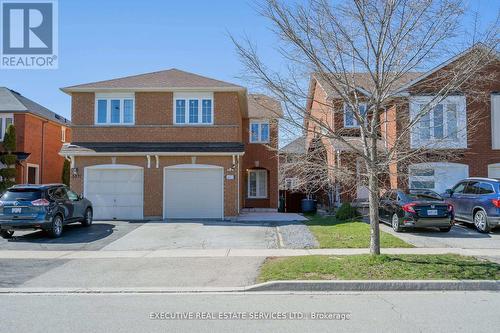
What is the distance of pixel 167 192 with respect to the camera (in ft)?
60.8

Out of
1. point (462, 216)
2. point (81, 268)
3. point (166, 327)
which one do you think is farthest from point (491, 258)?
point (81, 268)

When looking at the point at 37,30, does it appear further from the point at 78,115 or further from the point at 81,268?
the point at 81,268

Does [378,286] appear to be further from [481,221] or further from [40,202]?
[40,202]

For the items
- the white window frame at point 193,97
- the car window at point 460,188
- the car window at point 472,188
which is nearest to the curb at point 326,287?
the car window at point 472,188

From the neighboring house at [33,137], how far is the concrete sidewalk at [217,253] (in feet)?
55.3

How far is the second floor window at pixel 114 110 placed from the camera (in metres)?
19.4

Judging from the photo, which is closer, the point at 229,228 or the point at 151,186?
the point at 229,228

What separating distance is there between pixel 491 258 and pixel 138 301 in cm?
830

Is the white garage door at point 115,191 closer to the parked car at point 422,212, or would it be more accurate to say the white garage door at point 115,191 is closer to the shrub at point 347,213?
the shrub at point 347,213

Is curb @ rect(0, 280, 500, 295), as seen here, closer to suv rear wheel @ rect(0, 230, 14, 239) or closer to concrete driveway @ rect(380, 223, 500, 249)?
concrete driveway @ rect(380, 223, 500, 249)

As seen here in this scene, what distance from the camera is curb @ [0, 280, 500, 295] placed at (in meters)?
7.65

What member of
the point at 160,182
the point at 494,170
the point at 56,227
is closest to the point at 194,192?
the point at 160,182

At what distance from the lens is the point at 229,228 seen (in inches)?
611

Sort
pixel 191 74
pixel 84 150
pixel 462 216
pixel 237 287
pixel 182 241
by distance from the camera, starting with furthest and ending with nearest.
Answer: pixel 191 74 → pixel 84 150 → pixel 462 216 → pixel 182 241 → pixel 237 287
